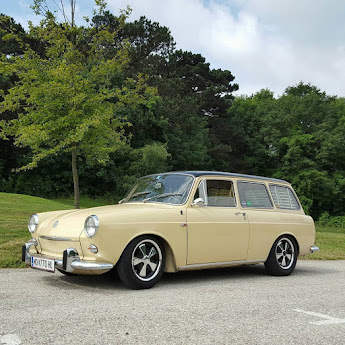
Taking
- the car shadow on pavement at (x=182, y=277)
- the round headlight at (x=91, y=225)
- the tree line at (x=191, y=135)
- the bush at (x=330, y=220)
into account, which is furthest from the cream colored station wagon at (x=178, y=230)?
the bush at (x=330, y=220)

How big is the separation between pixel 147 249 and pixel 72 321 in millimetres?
1987

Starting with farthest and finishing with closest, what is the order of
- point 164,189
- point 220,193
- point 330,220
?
point 330,220
point 220,193
point 164,189

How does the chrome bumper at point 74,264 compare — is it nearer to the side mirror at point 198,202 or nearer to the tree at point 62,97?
the side mirror at point 198,202

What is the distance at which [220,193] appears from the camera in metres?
7.16

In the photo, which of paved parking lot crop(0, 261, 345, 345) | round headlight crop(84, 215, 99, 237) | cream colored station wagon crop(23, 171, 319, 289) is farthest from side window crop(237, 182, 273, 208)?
round headlight crop(84, 215, 99, 237)

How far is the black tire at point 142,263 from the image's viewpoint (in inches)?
223

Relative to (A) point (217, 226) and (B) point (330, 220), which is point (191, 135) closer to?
(B) point (330, 220)

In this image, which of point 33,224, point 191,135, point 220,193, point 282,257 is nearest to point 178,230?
point 220,193

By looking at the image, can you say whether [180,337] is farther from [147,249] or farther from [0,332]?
[147,249]

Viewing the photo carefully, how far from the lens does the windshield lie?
6691 millimetres

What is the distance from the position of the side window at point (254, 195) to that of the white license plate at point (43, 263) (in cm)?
330

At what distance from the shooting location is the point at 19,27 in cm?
4069

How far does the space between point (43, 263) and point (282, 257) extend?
4135mm

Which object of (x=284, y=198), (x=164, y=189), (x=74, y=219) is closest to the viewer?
(x=74, y=219)
